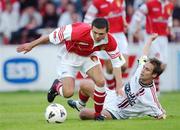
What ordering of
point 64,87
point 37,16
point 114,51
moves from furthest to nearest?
point 37,16 → point 64,87 → point 114,51

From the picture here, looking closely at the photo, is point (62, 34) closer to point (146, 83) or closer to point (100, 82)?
point (100, 82)

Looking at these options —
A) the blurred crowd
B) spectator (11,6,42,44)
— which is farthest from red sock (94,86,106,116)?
spectator (11,6,42,44)

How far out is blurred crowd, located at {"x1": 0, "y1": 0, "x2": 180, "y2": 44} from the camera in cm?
2339

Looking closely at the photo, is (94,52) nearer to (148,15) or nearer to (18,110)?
(18,110)

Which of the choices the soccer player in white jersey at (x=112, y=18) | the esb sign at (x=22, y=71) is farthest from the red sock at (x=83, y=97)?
the esb sign at (x=22, y=71)

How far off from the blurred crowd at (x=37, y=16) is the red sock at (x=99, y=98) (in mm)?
9846

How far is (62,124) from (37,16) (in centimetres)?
1169

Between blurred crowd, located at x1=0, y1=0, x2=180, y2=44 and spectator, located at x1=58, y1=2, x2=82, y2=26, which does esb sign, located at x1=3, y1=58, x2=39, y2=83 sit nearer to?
blurred crowd, located at x1=0, y1=0, x2=180, y2=44

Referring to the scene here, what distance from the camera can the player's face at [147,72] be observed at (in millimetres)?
13078

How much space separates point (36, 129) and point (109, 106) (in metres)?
2.01

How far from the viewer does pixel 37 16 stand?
24141 millimetres

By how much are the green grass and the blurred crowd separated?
15.1 feet

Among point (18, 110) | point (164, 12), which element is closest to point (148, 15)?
point (164, 12)

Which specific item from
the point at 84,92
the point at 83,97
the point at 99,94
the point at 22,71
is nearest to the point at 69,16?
the point at 22,71
